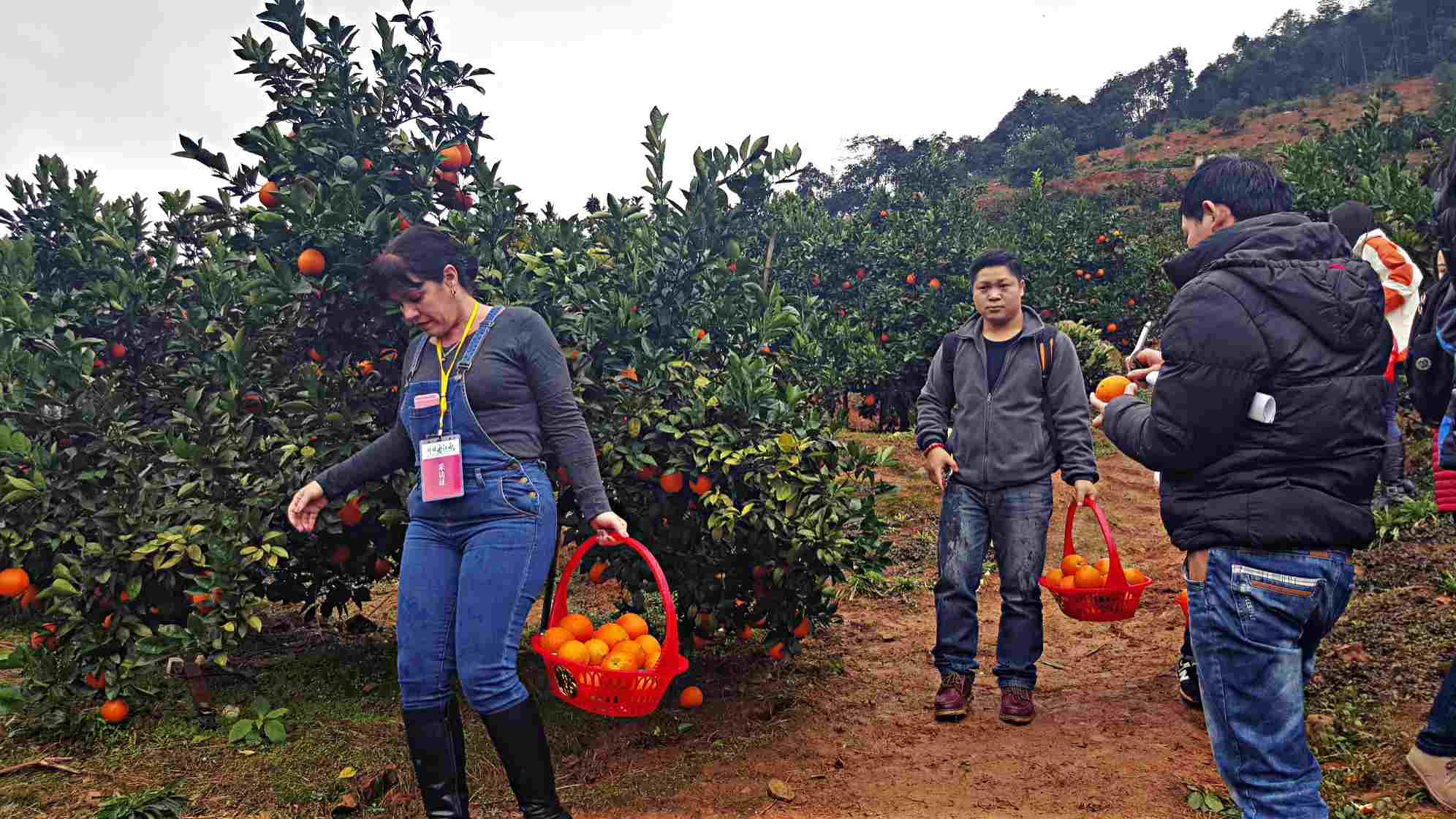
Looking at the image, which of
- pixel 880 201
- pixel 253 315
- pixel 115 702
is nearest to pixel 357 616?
pixel 115 702

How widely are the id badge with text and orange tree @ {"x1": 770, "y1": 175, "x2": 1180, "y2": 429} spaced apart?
732 cm

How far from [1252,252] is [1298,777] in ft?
3.89

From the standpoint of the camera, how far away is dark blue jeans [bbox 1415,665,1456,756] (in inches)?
104

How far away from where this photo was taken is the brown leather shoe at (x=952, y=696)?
3.83 meters

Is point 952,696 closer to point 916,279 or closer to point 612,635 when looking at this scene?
point 612,635

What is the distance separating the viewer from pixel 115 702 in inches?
135

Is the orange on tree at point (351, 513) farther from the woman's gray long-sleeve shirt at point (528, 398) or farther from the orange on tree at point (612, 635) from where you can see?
the orange on tree at point (612, 635)

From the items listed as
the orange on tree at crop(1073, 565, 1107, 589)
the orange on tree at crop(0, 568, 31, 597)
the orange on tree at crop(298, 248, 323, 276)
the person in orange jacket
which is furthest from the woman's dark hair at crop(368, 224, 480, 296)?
the person in orange jacket

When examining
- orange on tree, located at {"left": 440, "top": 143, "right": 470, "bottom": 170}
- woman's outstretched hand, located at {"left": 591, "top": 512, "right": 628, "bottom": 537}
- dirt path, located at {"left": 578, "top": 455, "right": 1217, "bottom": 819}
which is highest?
orange on tree, located at {"left": 440, "top": 143, "right": 470, "bottom": 170}

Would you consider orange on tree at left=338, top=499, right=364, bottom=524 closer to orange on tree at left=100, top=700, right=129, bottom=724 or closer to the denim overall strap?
orange on tree at left=100, top=700, right=129, bottom=724

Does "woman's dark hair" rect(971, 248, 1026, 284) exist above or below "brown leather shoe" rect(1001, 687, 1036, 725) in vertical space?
above

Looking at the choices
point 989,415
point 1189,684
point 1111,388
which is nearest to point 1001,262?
point 989,415

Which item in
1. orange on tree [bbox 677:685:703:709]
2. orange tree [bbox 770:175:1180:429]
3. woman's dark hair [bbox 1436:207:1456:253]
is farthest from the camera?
orange tree [bbox 770:175:1180:429]

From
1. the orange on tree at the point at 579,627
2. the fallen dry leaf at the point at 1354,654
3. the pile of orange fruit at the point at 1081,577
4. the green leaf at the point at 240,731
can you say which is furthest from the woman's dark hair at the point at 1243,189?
the green leaf at the point at 240,731
